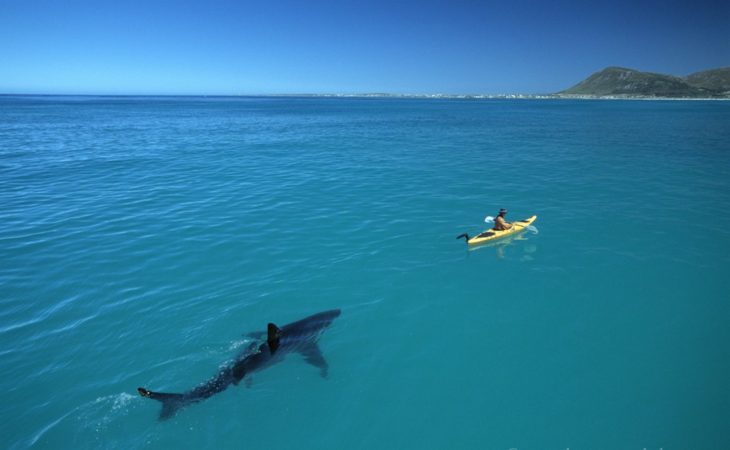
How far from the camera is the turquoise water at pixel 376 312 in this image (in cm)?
958

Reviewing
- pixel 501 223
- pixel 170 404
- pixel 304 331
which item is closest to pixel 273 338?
pixel 304 331

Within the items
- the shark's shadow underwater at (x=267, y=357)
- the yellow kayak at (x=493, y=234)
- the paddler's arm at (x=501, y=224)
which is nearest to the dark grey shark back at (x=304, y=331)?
the shark's shadow underwater at (x=267, y=357)

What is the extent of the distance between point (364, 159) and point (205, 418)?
35.0m

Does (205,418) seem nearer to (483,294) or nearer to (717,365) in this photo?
(483,294)

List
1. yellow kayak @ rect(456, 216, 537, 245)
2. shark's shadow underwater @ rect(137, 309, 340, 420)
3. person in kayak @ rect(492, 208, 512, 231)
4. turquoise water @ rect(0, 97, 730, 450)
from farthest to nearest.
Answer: person in kayak @ rect(492, 208, 512, 231) → yellow kayak @ rect(456, 216, 537, 245) → shark's shadow underwater @ rect(137, 309, 340, 420) → turquoise water @ rect(0, 97, 730, 450)

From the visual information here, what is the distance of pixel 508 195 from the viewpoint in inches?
1085

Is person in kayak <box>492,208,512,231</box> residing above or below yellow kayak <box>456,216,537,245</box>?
above

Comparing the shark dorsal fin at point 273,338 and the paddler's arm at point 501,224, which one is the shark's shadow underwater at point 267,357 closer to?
the shark dorsal fin at point 273,338

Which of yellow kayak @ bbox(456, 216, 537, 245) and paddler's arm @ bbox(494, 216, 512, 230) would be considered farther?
paddler's arm @ bbox(494, 216, 512, 230)

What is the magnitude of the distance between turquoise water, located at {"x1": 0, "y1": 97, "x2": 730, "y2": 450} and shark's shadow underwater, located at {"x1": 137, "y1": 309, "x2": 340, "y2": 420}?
1.03ft

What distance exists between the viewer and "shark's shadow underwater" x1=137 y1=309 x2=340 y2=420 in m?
9.68

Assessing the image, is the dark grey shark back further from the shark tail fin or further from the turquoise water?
the shark tail fin

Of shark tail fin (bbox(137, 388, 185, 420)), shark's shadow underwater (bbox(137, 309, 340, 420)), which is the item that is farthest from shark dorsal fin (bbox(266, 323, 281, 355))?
shark tail fin (bbox(137, 388, 185, 420))

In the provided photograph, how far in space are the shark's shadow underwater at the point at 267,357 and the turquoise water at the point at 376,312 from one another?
31 centimetres
